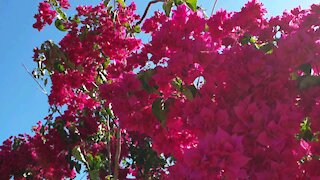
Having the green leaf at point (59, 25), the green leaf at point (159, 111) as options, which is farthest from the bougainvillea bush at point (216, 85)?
the green leaf at point (59, 25)

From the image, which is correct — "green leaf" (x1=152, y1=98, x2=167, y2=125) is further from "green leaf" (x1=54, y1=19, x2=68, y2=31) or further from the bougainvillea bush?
"green leaf" (x1=54, y1=19, x2=68, y2=31)

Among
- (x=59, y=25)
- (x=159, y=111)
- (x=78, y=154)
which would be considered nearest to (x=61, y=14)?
(x=59, y=25)

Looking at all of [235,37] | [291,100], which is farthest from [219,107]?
[235,37]

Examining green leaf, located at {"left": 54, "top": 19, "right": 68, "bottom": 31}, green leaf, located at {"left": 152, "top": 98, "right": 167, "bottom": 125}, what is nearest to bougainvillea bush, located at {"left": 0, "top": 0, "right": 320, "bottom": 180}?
green leaf, located at {"left": 152, "top": 98, "right": 167, "bottom": 125}

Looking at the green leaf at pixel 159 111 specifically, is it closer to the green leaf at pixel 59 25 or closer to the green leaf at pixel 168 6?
the green leaf at pixel 168 6

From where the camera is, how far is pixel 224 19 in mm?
2605

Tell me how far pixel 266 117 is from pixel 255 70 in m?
0.31

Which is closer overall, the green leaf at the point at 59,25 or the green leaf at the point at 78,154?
the green leaf at the point at 78,154

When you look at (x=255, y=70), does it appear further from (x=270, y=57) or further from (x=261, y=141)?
(x=261, y=141)

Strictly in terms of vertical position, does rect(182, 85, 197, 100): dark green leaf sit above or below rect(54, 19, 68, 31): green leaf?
below

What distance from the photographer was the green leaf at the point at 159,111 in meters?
2.32

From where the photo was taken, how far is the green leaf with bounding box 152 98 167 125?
232cm

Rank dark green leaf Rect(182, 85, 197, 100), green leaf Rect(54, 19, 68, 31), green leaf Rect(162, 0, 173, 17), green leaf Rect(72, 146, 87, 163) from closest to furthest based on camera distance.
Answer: dark green leaf Rect(182, 85, 197, 100) < green leaf Rect(162, 0, 173, 17) < green leaf Rect(72, 146, 87, 163) < green leaf Rect(54, 19, 68, 31)

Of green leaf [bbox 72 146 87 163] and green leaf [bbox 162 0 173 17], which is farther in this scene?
green leaf [bbox 72 146 87 163]
